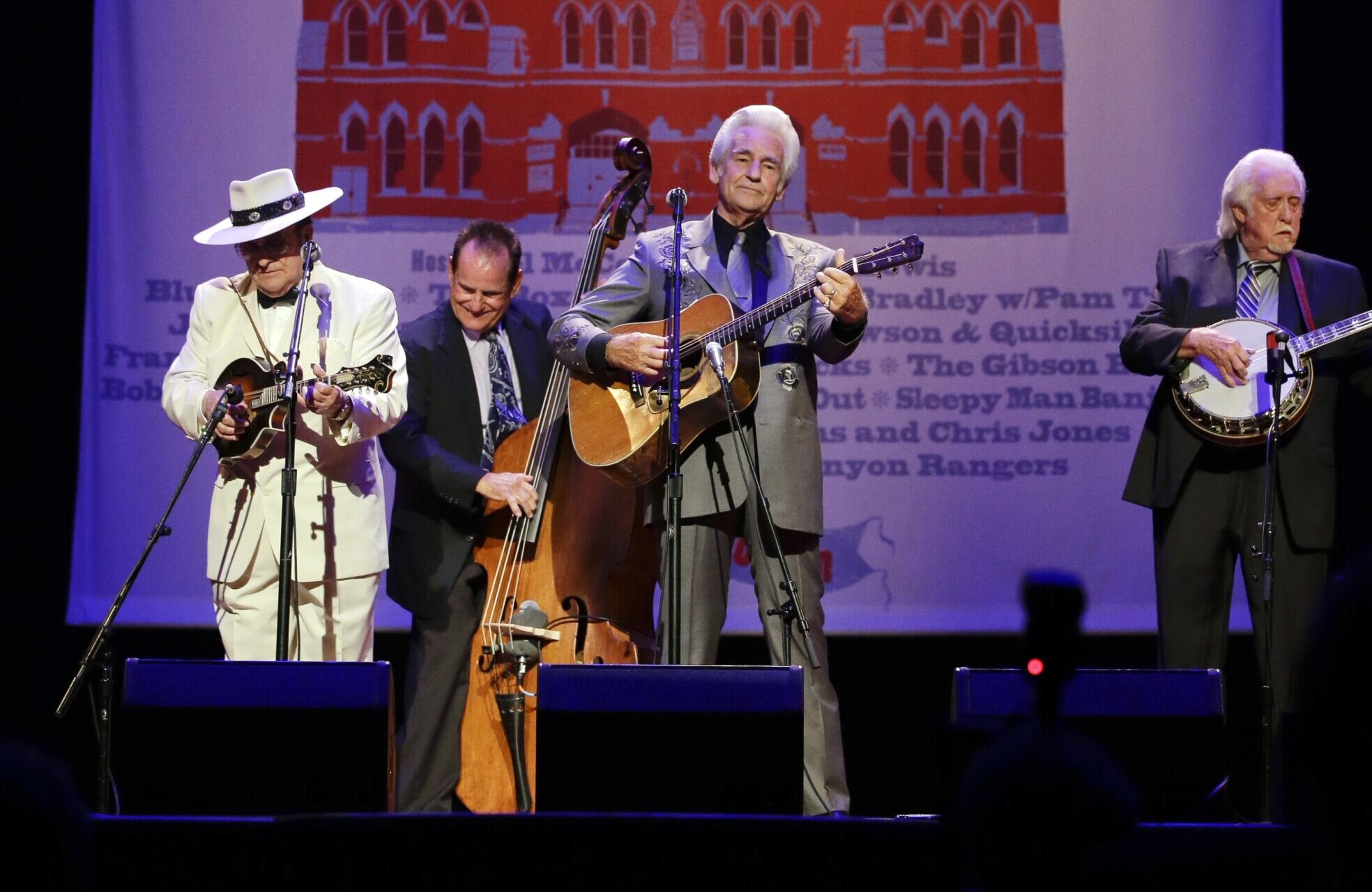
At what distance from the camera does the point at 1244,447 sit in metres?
4.55

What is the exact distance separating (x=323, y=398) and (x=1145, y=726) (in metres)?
2.35

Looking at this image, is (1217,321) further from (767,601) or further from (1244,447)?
(767,601)

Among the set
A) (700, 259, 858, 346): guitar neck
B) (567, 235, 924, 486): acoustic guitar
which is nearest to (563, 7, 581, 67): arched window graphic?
(567, 235, 924, 486): acoustic guitar

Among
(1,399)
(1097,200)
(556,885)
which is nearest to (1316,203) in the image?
(1097,200)

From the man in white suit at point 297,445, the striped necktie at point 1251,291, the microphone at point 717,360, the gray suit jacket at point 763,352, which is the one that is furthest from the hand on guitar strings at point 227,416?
the striped necktie at point 1251,291

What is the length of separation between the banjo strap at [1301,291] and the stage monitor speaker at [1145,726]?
197cm

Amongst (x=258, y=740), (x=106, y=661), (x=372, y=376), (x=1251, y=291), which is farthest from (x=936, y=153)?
(x=258, y=740)

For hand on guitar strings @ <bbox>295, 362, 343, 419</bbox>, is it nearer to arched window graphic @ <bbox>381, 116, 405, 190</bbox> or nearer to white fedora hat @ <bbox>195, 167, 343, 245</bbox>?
white fedora hat @ <bbox>195, 167, 343, 245</bbox>

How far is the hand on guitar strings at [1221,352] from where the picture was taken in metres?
4.45

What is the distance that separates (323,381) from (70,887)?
2911 millimetres

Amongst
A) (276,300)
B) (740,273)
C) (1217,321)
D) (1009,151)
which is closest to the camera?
(740,273)

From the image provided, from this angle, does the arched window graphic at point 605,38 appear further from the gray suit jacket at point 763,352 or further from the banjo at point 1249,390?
the banjo at point 1249,390

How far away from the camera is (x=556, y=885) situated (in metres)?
1.93

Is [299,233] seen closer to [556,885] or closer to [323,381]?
[323,381]
